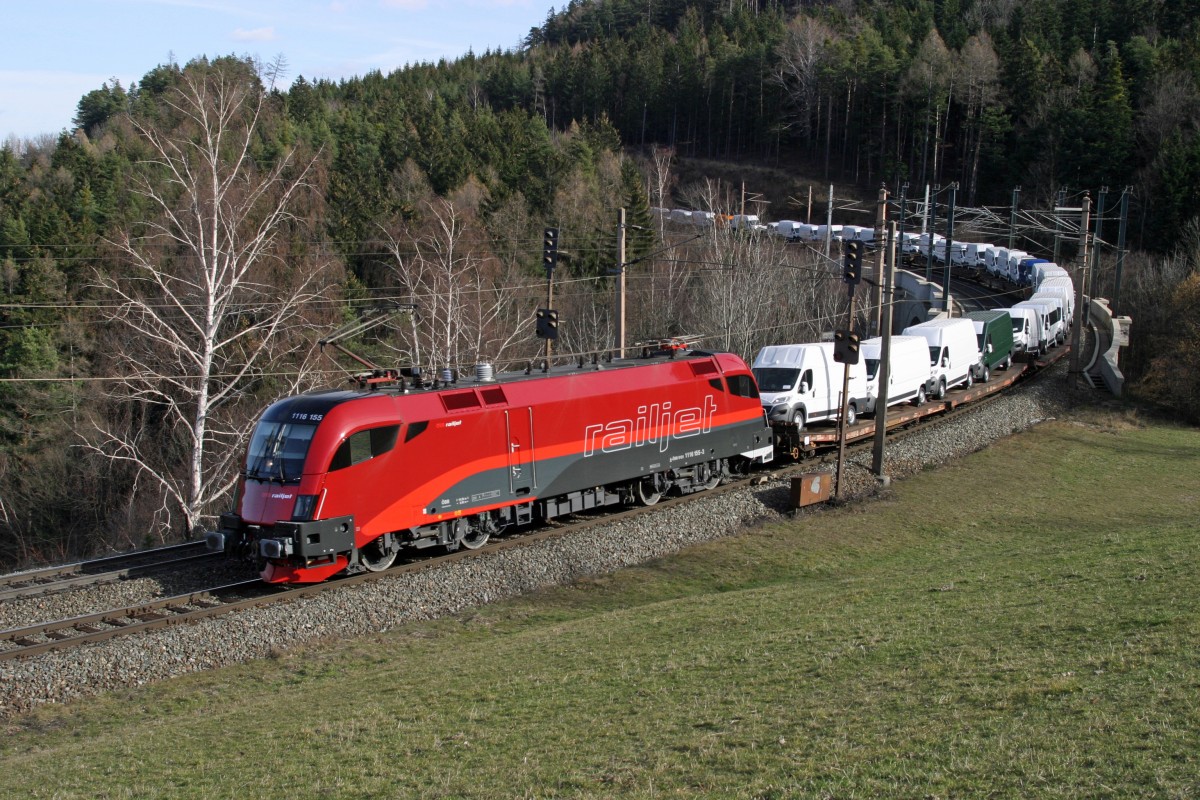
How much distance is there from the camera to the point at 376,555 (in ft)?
56.0

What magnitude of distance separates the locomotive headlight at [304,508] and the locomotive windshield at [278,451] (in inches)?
15.1

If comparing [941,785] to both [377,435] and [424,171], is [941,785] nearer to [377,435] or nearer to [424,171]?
[377,435]

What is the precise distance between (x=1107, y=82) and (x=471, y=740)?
89.8 meters

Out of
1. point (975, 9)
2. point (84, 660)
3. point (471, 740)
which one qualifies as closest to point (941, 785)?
point (471, 740)

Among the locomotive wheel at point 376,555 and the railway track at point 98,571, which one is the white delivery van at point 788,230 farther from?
the railway track at point 98,571

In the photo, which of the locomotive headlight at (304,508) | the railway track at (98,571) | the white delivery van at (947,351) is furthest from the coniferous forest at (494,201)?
the white delivery van at (947,351)

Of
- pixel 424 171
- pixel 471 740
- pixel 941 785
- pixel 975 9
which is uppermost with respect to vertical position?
pixel 975 9

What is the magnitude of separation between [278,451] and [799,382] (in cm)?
1592

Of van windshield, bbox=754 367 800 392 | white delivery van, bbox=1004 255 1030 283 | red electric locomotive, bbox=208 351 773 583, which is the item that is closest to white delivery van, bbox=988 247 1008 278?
white delivery van, bbox=1004 255 1030 283

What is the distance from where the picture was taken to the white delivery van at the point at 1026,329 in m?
43.2

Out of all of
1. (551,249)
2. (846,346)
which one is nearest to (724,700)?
(846,346)

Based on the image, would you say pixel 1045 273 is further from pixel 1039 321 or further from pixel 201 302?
pixel 201 302

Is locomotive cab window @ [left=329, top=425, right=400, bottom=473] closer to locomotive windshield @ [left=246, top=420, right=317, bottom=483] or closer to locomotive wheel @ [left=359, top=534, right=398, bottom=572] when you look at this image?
locomotive windshield @ [left=246, top=420, right=317, bottom=483]

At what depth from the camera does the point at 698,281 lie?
196ft
